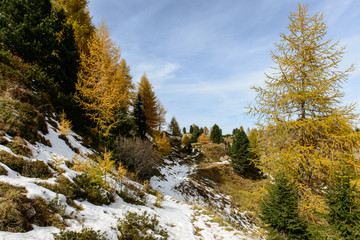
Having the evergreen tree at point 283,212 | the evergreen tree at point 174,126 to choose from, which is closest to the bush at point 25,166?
the evergreen tree at point 283,212

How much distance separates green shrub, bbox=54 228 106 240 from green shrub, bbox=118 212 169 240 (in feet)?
2.07

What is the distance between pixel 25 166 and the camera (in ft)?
14.4

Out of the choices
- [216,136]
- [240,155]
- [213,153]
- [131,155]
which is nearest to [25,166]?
[131,155]

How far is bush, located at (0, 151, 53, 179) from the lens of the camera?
422 cm

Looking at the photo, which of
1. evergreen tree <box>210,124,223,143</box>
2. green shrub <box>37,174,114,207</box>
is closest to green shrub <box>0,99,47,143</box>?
green shrub <box>37,174,114,207</box>

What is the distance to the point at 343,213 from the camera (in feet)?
11.9

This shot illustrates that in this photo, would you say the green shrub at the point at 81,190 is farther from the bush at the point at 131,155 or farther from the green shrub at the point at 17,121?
the bush at the point at 131,155

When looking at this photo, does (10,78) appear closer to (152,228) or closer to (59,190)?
(59,190)

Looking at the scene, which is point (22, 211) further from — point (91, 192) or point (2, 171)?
point (91, 192)

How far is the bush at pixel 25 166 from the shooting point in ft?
13.9

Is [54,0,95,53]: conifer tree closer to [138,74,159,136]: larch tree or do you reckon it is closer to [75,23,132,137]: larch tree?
[75,23,132,137]: larch tree

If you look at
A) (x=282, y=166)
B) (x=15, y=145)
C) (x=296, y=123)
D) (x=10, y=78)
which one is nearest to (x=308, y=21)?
(x=296, y=123)

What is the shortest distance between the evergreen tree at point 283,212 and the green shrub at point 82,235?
5.06m

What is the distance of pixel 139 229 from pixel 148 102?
2447 cm
